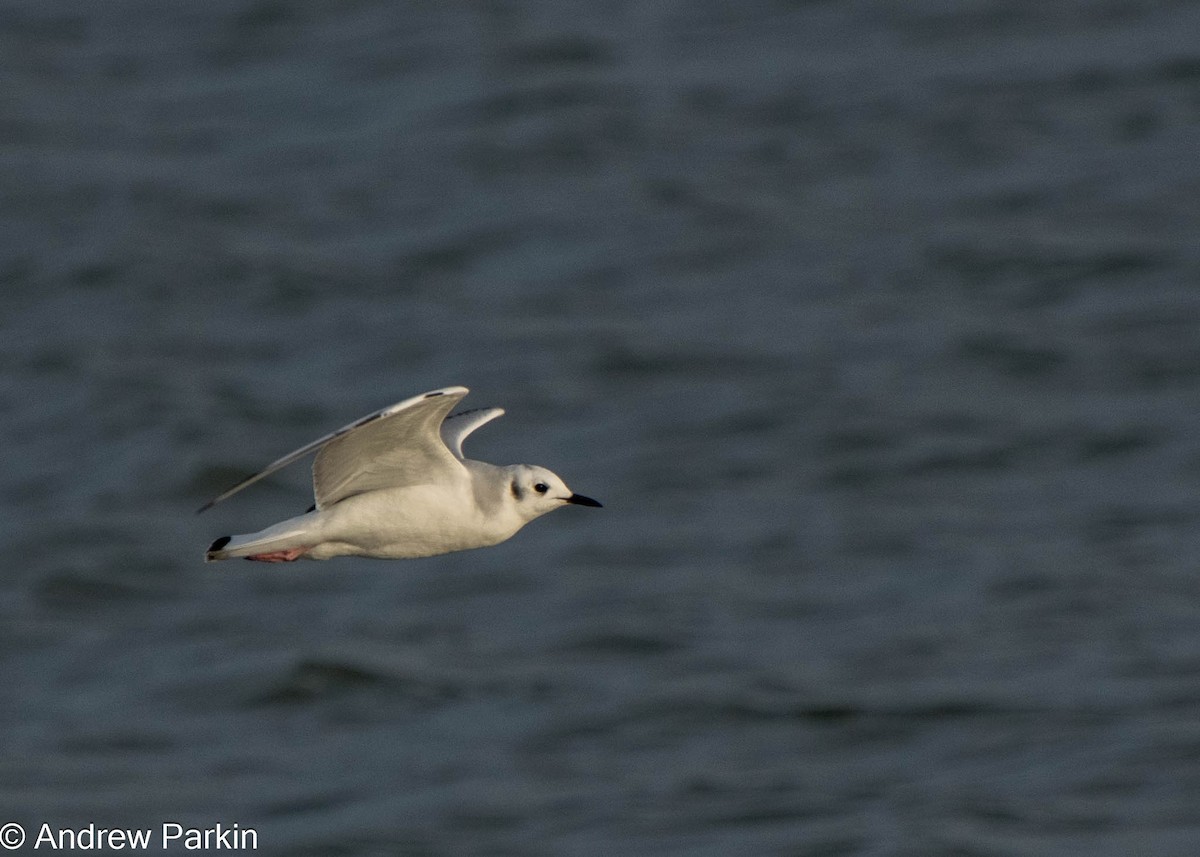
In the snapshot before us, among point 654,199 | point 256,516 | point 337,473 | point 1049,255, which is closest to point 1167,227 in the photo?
point 1049,255

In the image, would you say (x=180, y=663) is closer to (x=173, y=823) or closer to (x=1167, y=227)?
(x=173, y=823)

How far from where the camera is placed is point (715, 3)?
108ft

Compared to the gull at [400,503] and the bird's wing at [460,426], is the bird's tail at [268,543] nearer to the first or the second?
the gull at [400,503]

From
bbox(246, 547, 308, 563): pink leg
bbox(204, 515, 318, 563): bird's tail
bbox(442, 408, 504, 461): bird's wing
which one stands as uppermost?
bbox(442, 408, 504, 461): bird's wing

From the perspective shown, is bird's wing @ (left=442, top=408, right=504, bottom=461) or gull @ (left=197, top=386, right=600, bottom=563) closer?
gull @ (left=197, top=386, right=600, bottom=563)

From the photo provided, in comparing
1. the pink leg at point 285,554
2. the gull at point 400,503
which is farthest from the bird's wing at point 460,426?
the pink leg at point 285,554

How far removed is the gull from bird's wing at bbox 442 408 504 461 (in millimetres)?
801

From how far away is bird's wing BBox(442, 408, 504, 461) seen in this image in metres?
10.9

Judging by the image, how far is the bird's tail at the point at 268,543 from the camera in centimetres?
966

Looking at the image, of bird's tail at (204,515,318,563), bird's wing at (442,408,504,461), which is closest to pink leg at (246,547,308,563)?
bird's tail at (204,515,318,563)

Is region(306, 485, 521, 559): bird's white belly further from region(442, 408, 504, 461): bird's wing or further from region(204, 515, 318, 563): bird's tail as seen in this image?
region(442, 408, 504, 461): bird's wing

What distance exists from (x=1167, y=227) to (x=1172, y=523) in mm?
6935

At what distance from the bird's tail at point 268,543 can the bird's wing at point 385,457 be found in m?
0.23

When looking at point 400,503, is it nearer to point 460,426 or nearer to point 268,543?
point 268,543
